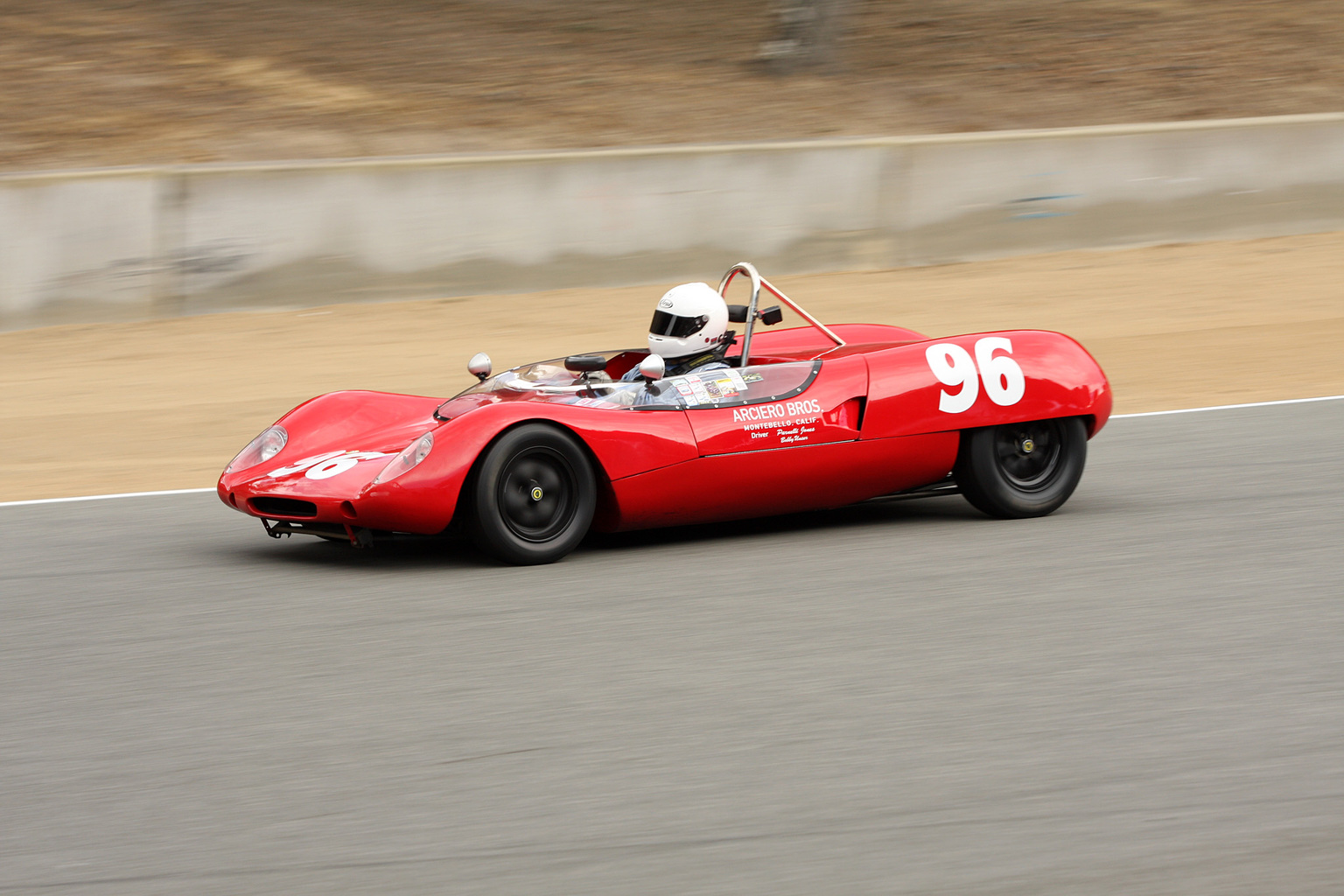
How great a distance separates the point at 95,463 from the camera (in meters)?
9.02

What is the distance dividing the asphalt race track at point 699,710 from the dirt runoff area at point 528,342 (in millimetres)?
2792

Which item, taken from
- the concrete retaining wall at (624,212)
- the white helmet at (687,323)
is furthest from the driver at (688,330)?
the concrete retaining wall at (624,212)

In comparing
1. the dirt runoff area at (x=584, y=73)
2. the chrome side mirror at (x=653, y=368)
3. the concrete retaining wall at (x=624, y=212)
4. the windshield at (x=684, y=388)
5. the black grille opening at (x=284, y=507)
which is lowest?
the black grille opening at (x=284, y=507)

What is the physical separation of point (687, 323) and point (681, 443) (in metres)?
0.78

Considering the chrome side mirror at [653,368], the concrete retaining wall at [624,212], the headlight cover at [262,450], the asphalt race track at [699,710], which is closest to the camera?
the asphalt race track at [699,710]

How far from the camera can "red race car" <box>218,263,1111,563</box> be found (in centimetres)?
605

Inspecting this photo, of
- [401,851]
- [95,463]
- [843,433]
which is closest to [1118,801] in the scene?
[401,851]

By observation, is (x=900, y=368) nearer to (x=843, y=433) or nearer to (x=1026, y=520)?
(x=843, y=433)

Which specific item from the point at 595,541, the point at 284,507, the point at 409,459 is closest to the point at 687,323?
the point at 595,541

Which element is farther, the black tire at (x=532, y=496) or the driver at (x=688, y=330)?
the driver at (x=688, y=330)

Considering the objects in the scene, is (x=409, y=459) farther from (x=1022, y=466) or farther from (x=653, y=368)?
(x=1022, y=466)

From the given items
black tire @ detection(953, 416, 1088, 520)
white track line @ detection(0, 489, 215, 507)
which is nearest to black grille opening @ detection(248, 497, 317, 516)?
white track line @ detection(0, 489, 215, 507)

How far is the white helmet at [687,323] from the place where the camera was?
6.89 meters

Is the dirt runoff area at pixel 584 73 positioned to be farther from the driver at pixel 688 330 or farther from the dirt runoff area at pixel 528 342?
the driver at pixel 688 330
